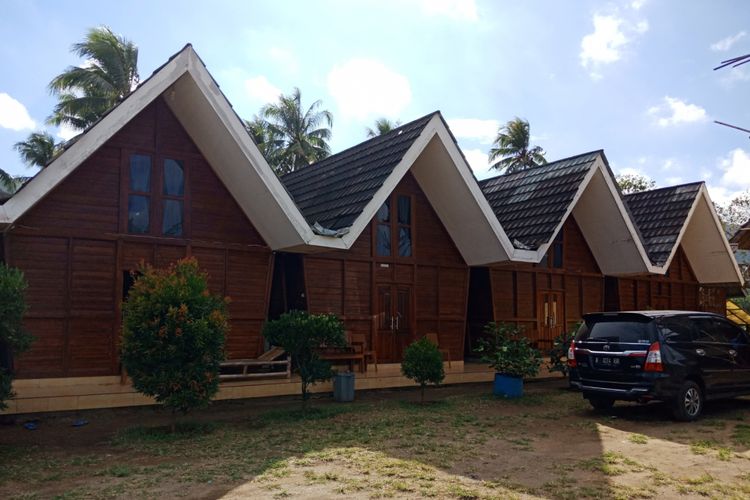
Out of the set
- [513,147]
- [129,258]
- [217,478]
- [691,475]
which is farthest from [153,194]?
[513,147]

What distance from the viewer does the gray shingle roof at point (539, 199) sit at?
1644cm

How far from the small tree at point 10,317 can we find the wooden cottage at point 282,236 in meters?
2.51

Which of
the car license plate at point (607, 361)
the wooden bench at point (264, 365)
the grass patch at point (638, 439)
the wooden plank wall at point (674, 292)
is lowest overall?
the grass patch at point (638, 439)

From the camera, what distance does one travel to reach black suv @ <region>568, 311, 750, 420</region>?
977 cm

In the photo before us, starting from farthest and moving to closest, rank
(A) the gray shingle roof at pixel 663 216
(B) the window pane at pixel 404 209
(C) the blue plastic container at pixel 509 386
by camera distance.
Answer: (A) the gray shingle roof at pixel 663 216 < (B) the window pane at pixel 404 209 < (C) the blue plastic container at pixel 509 386

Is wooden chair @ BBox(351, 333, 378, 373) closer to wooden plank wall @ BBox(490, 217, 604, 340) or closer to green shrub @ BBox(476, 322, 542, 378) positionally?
green shrub @ BBox(476, 322, 542, 378)

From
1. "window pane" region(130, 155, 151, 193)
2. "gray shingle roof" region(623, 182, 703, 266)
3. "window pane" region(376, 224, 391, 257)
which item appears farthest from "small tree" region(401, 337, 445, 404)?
"gray shingle roof" region(623, 182, 703, 266)

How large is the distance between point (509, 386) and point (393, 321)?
3354 millimetres

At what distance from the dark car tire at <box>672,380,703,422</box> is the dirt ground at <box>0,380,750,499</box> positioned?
0.22 metres

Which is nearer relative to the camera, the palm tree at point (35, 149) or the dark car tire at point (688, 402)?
the dark car tire at point (688, 402)

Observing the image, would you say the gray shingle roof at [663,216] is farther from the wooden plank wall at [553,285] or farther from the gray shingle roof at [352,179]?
the gray shingle roof at [352,179]

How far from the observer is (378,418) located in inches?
408

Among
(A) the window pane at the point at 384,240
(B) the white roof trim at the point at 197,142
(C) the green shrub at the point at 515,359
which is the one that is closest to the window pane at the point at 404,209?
(A) the window pane at the point at 384,240

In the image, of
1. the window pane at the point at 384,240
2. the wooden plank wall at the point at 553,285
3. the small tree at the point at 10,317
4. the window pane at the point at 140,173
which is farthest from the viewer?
the wooden plank wall at the point at 553,285
